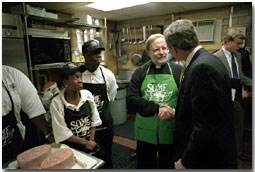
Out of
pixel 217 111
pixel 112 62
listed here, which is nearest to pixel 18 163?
pixel 217 111

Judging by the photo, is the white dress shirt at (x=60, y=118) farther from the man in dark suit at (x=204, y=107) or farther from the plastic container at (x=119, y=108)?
the plastic container at (x=119, y=108)

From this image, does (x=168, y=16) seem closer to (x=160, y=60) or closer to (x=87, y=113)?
(x=160, y=60)

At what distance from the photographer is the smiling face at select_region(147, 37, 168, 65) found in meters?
1.14

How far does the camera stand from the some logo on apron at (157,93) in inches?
43.5

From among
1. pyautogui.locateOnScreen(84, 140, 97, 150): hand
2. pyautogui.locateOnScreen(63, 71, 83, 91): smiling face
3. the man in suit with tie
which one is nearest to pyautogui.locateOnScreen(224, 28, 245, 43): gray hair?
the man in suit with tie

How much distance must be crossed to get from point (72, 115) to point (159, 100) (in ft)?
1.90

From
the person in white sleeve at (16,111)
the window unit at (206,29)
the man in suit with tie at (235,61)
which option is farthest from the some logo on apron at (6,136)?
the window unit at (206,29)

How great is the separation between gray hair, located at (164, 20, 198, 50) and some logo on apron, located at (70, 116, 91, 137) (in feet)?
2.33

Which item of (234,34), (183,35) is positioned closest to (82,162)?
(183,35)

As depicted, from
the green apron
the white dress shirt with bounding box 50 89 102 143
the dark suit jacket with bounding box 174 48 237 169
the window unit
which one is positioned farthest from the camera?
the window unit

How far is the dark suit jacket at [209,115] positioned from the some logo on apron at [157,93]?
290 millimetres

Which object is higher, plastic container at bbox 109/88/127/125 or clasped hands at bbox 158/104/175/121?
clasped hands at bbox 158/104/175/121

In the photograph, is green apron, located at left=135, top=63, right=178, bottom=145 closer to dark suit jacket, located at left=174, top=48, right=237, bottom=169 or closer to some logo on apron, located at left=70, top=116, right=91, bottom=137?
dark suit jacket, located at left=174, top=48, right=237, bottom=169

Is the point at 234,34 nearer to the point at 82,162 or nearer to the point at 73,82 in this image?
the point at 73,82
